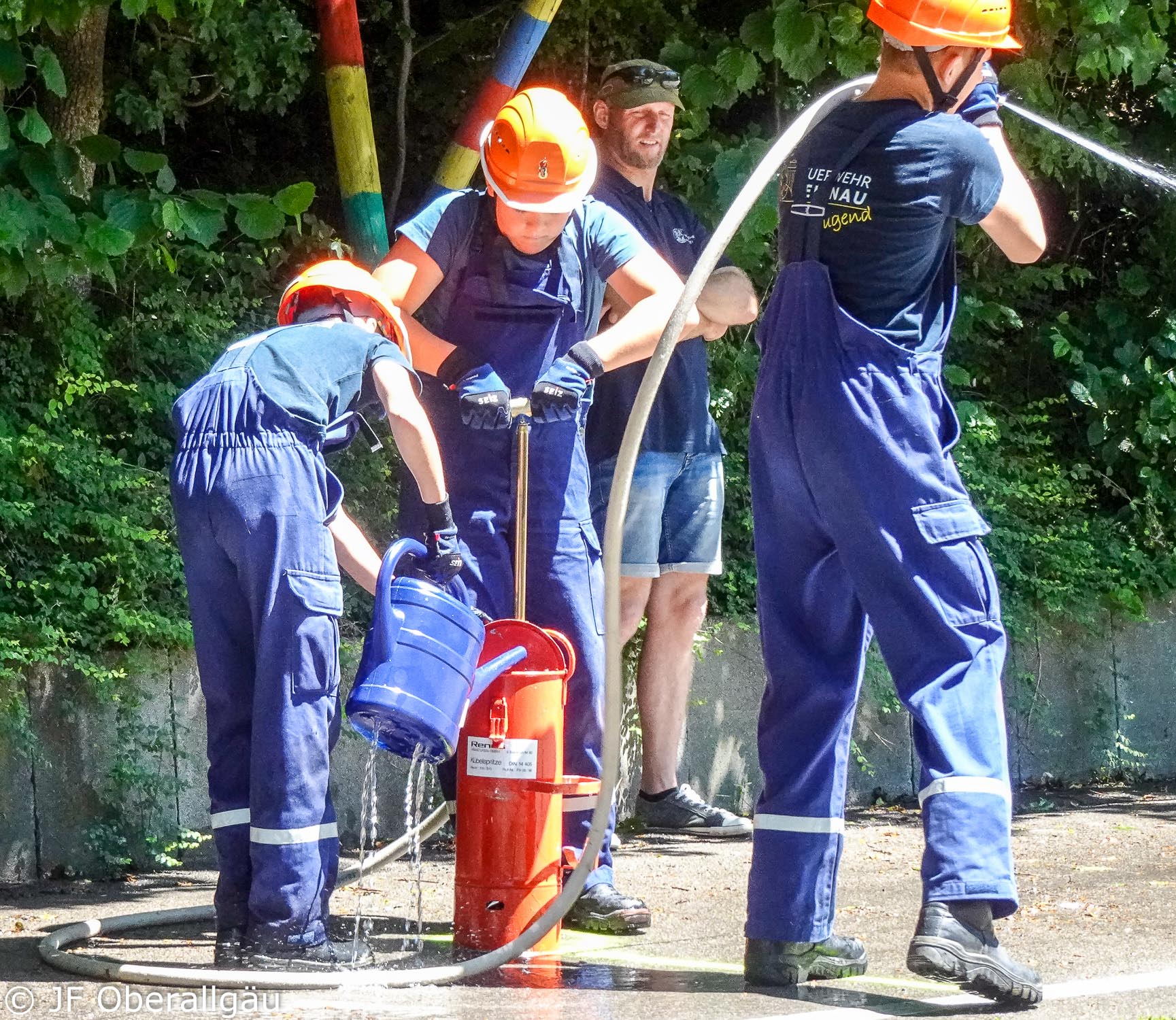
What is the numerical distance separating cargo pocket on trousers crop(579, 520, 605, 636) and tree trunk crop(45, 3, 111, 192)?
270 centimetres

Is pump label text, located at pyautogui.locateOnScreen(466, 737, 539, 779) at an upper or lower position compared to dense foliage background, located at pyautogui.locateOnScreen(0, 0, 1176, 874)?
lower

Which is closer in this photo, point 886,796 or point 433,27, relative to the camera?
point 886,796

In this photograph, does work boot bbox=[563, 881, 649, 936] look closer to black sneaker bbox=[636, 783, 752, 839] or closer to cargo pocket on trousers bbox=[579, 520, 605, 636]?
cargo pocket on trousers bbox=[579, 520, 605, 636]

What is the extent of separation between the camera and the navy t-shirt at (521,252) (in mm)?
4367

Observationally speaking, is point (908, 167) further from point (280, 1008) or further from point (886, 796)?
point (886, 796)

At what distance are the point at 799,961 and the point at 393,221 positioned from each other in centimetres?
436

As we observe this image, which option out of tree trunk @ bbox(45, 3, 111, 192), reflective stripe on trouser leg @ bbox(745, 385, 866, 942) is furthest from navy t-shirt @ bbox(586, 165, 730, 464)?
tree trunk @ bbox(45, 3, 111, 192)

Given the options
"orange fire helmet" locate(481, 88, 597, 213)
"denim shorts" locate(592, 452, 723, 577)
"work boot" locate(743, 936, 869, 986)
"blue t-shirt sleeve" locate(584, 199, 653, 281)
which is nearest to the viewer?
"work boot" locate(743, 936, 869, 986)

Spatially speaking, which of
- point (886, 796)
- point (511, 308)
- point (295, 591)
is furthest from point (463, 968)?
point (886, 796)

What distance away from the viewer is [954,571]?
3.48 metres

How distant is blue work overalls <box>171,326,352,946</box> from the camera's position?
378 cm

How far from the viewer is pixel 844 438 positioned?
356 centimetres

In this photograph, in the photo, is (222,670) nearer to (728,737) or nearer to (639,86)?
(639,86)

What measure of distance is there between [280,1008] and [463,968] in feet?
1.40
